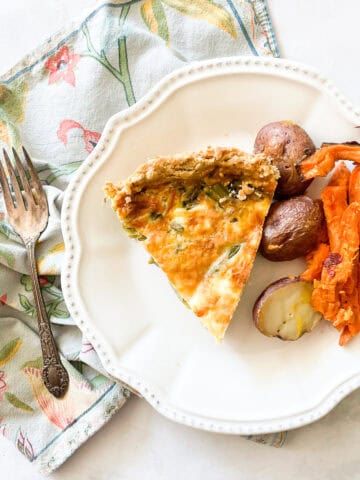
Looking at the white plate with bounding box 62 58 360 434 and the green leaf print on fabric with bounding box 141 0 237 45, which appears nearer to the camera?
the white plate with bounding box 62 58 360 434

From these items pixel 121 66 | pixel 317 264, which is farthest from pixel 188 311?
pixel 121 66

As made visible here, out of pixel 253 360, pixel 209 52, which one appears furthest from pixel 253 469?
pixel 209 52

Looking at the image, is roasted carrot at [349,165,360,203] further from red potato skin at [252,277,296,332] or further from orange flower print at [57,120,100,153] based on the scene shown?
orange flower print at [57,120,100,153]

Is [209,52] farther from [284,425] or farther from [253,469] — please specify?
[253,469]

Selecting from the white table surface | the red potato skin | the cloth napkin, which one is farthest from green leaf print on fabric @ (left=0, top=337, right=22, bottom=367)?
the red potato skin

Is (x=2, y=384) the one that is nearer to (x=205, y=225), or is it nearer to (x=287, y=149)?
(x=205, y=225)

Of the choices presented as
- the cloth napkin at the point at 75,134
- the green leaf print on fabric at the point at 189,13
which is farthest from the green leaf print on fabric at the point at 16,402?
the green leaf print on fabric at the point at 189,13

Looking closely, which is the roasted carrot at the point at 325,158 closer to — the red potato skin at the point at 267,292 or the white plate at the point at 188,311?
the white plate at the point at 188,311
